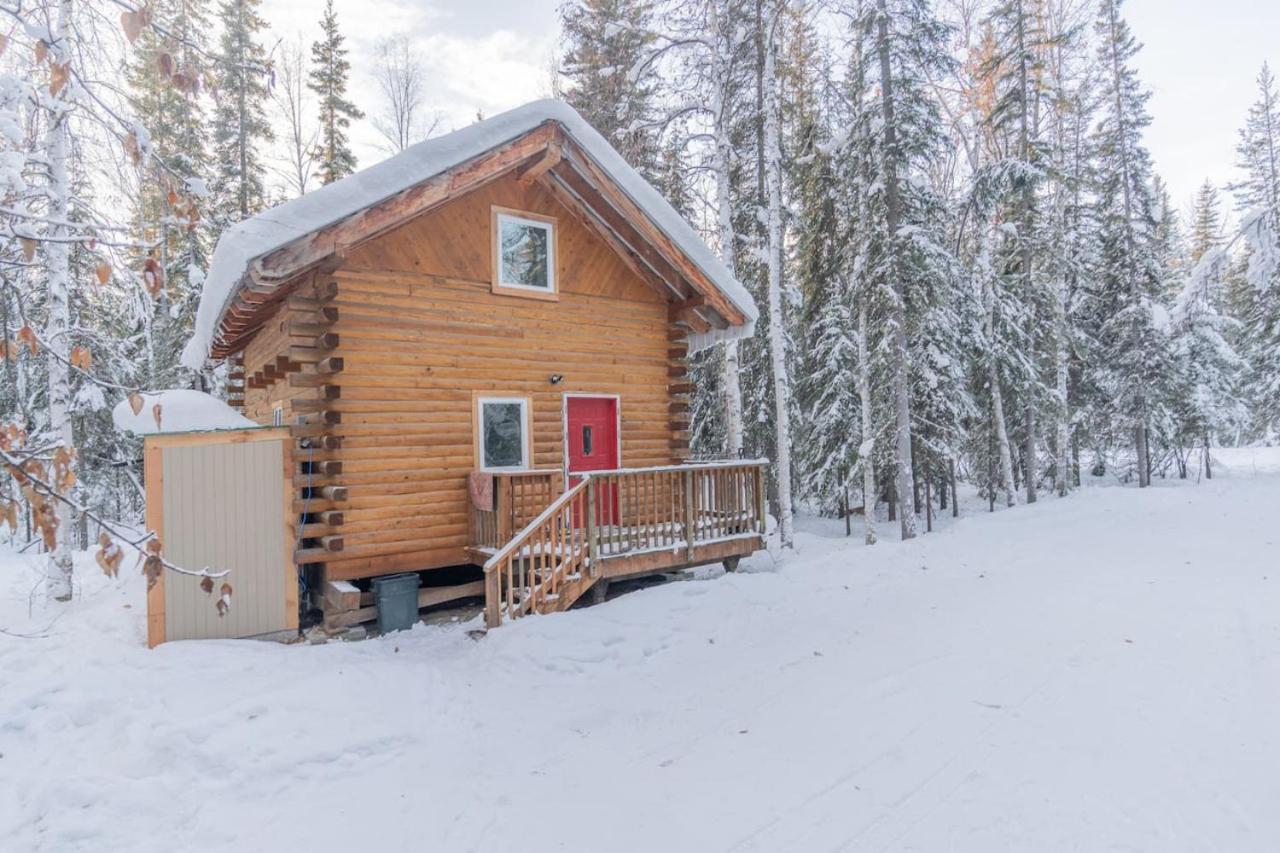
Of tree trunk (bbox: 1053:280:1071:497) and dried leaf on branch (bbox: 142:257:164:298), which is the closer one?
dried leaf on branch (bbox: 142:257:164:298)

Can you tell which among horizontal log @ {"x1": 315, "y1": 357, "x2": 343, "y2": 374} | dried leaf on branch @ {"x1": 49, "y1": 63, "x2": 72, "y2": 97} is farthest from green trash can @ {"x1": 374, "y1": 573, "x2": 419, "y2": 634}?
dried leaf on branch @ {"x1": 49, "y1": 63, "x2": 72, "y2": 97}

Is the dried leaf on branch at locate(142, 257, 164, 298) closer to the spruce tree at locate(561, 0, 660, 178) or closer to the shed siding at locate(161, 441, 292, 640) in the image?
the shed siding at locate(161, 441, 292, 640)

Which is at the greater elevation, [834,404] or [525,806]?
[834,404]

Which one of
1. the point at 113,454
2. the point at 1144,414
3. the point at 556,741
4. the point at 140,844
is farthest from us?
the point at 1144,414

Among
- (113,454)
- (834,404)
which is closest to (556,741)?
(834,404)

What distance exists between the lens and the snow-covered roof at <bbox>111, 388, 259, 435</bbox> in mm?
7441

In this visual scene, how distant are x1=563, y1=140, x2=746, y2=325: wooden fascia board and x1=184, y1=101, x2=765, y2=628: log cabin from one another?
3cm

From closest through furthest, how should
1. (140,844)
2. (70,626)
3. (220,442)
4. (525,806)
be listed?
(140,844) → (525,806) → (220,442) → (70,626)

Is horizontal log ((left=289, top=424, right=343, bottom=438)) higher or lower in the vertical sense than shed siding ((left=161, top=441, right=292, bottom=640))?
higher

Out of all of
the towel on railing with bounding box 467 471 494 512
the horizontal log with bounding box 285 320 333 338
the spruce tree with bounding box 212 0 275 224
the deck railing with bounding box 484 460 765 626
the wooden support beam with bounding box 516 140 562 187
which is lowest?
the deck railing with bounding box 484 460 765 626

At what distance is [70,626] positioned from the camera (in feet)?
27.0

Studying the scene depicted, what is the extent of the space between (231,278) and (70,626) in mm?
4821

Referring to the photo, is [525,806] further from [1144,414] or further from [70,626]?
[1144,414]

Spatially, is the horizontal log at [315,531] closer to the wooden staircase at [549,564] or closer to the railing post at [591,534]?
the wooden staircase at [549,564]
